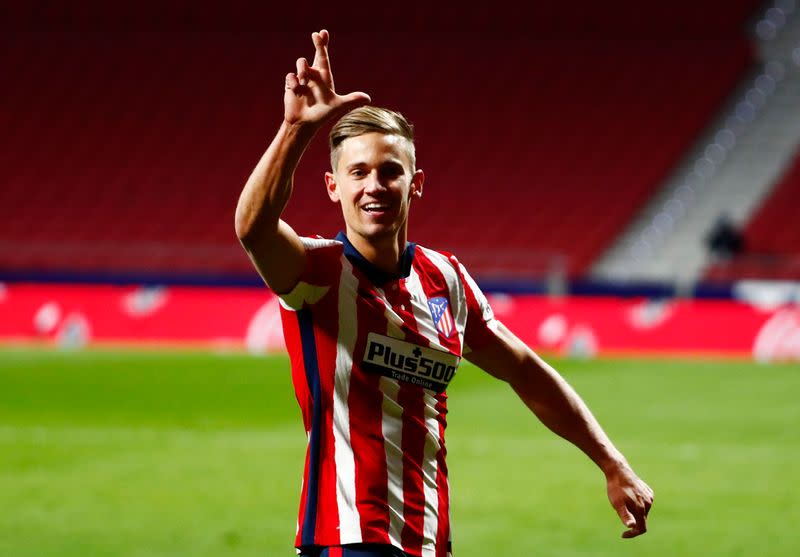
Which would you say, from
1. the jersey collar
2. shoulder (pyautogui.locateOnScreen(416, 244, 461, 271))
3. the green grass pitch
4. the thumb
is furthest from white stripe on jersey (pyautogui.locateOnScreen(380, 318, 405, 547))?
the green grass pitch

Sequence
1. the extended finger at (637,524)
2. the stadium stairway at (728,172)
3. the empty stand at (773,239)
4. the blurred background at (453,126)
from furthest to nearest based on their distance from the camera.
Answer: the blurred background at (453,126)
the stadium stairway at (728,172)
the empty stand at (773,239)
the extended finger at (637,524)

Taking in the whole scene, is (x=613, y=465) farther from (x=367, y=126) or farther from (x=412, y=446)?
(x=367, y=126)

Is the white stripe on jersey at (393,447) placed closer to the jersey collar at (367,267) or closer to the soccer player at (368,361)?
the soccer player at (368,361)

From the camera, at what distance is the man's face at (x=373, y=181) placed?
118 inches

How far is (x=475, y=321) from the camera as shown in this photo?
11.5 ft

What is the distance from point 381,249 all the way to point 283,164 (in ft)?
1.67

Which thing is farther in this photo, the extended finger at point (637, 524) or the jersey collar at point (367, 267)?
the extended finger at point (637, 524)

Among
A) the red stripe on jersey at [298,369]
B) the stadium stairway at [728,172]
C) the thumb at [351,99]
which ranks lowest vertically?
the red stripe on jersey at [298,369]

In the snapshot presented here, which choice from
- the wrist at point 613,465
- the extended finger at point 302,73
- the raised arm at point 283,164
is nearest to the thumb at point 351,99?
the raised arm at point 283,164

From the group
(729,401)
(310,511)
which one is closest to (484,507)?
(310,511)

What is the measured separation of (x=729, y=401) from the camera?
13.2 m

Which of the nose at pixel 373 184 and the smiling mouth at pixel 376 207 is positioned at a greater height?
the nose at pixel 373 184

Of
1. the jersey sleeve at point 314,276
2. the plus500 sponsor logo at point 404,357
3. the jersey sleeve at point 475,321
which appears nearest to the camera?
the jersey sleeve at point 314,276

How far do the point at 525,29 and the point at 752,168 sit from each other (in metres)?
7.08
